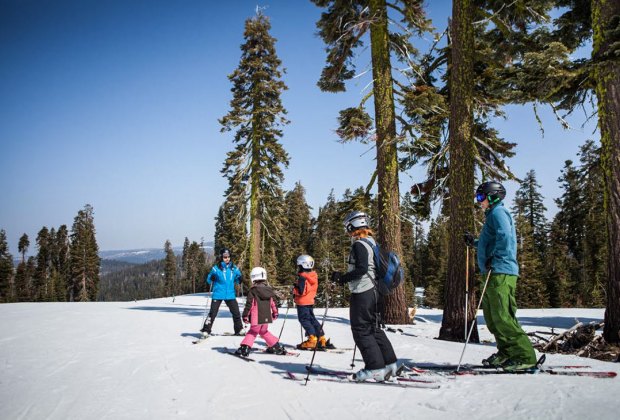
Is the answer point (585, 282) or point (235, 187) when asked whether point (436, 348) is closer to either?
point (235, 187)

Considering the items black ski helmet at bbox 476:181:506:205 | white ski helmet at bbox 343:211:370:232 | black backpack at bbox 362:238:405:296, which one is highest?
black ski helmet at bbox 476:181:506:205

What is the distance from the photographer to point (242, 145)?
21.3m

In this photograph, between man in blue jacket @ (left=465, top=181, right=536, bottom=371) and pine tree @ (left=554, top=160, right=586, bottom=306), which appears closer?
man in blue jacket @ (left=465, top=181, right=536, bottom=371)

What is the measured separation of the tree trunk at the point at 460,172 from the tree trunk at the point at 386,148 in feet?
7.05

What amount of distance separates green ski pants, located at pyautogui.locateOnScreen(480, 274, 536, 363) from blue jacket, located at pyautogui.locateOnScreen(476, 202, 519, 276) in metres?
0.14

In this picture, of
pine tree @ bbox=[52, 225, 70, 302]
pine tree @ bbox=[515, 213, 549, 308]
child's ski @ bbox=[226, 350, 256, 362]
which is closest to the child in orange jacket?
child's ski @ bbox=[226, 350, 256, 362]

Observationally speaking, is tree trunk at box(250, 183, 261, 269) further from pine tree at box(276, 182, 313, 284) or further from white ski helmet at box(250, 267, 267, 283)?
pine tree at box(276, 182, 313, 284)

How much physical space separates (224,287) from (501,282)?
270 inches

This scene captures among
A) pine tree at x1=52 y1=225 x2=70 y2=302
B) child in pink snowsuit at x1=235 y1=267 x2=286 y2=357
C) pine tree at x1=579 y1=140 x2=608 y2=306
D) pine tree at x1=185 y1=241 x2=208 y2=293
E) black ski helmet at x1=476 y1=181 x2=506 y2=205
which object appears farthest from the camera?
pine tree at x1=185 y1=241 x2=208 y2=293

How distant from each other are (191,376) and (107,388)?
3.52ft

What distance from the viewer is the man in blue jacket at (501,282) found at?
15.3 feet

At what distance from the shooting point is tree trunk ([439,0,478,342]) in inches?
328

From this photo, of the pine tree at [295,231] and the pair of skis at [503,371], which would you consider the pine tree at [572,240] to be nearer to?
the pine tree at [295,231]

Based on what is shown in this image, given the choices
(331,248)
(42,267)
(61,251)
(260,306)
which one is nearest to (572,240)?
(331,248)
